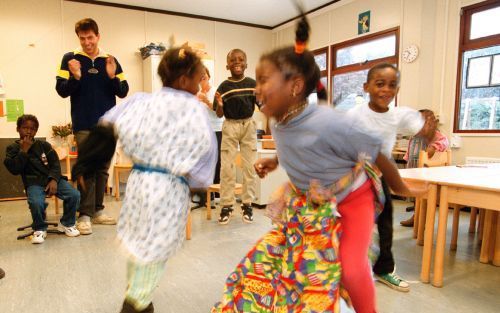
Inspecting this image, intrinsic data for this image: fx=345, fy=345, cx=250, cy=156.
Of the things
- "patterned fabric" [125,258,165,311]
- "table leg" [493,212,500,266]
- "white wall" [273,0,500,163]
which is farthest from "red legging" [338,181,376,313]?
"white wall" [273,0,500,163]

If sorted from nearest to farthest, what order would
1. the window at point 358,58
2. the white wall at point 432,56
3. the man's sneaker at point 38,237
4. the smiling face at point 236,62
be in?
the man's sneaker at point 38,237 → the smiling face at point 236,62 → the white wall at point 432,56 → the window at point 358,58

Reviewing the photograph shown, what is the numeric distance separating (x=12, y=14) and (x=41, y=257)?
4.16 m

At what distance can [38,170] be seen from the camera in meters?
2.86

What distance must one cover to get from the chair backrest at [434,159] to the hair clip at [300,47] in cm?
233

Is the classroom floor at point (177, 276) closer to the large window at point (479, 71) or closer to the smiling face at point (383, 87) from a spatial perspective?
the smiling face at point (383, 87)

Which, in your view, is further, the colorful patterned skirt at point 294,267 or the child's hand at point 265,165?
the child's hand at point 265,165

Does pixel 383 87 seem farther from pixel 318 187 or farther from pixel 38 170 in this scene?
pixel 38 170

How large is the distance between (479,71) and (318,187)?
4068 mm

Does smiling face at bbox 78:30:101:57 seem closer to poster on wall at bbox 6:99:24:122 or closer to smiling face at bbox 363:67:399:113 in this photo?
smiling face at bbox 363:67:399:113

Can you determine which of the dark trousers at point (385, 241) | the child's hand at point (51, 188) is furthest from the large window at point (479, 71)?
the child's hand at point (51, 188)

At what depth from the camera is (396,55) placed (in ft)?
15.9

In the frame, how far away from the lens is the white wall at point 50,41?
16.0ft

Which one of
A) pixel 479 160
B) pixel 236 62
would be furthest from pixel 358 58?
pixel 236 62

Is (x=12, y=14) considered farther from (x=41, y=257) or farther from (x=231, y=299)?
(x=231, y=299)
